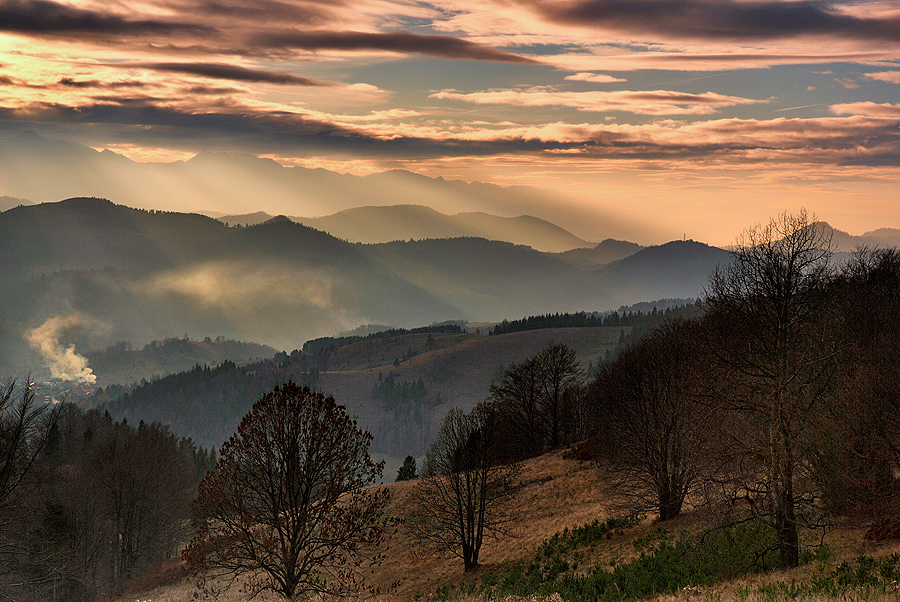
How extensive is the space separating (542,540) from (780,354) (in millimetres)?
22335

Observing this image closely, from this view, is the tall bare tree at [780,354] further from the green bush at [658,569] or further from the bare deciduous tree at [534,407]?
the bare deciduous tree at [534,407]

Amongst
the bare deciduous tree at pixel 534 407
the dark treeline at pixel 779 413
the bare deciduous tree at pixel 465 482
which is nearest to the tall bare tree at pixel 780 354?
the dark treeline at pixel 779 413

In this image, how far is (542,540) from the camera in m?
39.6

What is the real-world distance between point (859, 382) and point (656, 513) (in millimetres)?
15908

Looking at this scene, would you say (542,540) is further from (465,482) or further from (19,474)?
(19,474)

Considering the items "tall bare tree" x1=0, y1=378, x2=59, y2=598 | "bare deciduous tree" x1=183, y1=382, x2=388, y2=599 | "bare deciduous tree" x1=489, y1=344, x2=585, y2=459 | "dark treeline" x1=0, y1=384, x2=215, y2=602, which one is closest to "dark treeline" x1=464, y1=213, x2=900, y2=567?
"bare deciduous tree" x1=183, y1=382, x2=388, y2=599

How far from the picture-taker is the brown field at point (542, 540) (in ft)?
68.2

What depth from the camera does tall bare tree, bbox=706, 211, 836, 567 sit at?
70.7ft

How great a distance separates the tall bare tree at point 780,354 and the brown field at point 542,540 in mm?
2700

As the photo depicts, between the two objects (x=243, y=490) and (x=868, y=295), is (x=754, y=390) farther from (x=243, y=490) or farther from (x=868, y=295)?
(x=868, y=295)

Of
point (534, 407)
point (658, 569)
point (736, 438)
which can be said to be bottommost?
point (658, 569)

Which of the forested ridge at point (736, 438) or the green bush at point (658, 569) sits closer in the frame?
the forested ridge at point (736, 438)

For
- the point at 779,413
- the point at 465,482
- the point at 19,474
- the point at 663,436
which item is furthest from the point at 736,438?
the point at 19,474

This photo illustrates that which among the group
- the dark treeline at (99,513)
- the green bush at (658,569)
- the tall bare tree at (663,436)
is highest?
the tall bare tree at (663,436)
